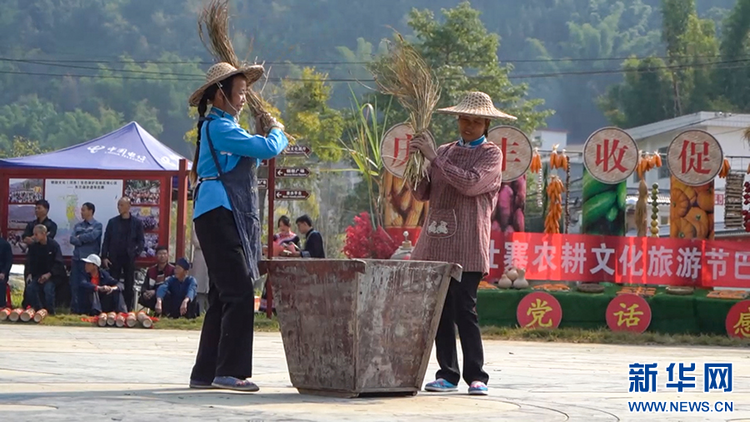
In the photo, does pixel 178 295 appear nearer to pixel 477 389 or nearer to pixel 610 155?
pixel 610 155

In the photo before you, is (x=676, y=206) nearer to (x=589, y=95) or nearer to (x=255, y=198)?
(x=255, y=198)

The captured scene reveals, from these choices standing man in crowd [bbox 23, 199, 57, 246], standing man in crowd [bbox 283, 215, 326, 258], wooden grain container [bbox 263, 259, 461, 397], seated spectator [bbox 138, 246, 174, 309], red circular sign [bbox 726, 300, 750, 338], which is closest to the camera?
wooden grain container [bbox 263, 259, 461, 397]

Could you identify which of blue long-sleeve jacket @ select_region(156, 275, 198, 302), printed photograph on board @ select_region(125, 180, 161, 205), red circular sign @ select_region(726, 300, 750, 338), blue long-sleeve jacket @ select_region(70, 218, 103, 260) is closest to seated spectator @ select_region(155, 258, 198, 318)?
blue long-sleeve jacket @ select_region(156, 275, 198, 302)

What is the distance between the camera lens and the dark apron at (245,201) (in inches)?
273

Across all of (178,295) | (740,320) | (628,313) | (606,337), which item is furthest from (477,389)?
(178,295)

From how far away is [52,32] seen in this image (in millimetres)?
130375

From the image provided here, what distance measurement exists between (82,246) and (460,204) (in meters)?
10.8

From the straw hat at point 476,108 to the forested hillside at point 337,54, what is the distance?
5515cm

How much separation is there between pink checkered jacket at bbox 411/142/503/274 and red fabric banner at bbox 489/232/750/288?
8.85 m

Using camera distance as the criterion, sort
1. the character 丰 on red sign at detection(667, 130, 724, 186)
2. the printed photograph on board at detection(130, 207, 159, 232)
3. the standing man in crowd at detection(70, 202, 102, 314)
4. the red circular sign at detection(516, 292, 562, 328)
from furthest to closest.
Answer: the printed photograph on board at detection(130, 207, 159, 232) < the standing man in crowd at detection(70, 202, 102, 314) < the character 丰 on red sign at detection(667, 130, 724, 186) < the red circular sign at detection(516, 292, 562, 328)

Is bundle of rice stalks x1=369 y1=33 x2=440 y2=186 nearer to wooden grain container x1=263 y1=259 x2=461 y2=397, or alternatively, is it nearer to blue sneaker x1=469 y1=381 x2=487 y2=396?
wooden grain container x1=263 y1=259 x2=461 y2=397

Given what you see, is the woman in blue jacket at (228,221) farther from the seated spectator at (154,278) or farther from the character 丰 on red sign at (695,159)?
the character 丰 on red sign at (695,159)

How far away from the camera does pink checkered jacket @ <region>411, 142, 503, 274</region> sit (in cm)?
738

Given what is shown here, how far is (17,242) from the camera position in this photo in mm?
18484
